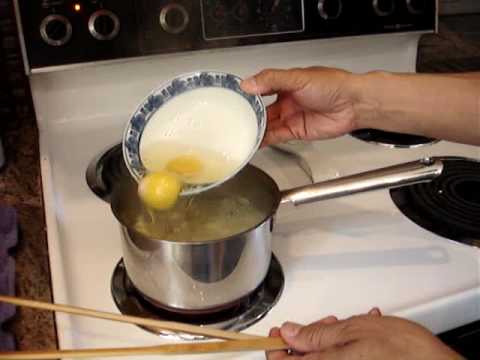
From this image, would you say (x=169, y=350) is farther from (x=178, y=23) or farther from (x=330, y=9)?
(x=330, y=9)

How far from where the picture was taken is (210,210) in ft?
2.53

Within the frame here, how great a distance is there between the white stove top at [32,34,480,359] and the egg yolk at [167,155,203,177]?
0.14m

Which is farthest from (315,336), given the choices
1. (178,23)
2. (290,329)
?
(178,23)

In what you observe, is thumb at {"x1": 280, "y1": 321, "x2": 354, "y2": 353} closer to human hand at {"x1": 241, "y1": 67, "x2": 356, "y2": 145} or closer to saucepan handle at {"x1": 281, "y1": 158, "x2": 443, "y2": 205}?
saucepan handle at {"x1": 281, "y1": 158, "x2": 443, "y2": 205}

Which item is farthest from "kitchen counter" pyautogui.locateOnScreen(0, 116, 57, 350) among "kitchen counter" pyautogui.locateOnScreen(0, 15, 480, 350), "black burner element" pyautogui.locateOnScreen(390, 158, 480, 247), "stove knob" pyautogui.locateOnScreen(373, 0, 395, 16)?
"stove knob" pyautogui.locateOnScreen(373, 0, 395, 16)

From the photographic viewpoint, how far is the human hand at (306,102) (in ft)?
2.58

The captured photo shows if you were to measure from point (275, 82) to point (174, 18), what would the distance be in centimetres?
27

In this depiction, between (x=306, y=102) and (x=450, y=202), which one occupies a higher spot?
(x=306, y=102)

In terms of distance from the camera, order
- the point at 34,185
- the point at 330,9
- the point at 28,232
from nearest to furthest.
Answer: the point at 28,232 < the point at 34,185 < the point at 330,9

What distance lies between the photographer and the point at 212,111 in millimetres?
807

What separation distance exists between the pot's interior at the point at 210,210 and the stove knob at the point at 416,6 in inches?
20.3

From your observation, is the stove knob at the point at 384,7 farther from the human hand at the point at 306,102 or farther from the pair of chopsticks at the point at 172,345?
the pair of chopsticks at the point at 172,345

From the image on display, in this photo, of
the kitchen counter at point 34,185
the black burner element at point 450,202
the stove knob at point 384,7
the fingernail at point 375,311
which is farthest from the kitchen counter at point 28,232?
the stove knob at point 384,7

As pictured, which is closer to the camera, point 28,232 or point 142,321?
point 142,321
